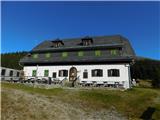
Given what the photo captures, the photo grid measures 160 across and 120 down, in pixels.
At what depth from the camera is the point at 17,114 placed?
12633mm

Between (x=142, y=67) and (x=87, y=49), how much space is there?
32633mm

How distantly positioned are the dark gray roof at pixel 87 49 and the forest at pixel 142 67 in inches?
401

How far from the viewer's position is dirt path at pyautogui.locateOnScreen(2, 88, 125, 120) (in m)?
12.6

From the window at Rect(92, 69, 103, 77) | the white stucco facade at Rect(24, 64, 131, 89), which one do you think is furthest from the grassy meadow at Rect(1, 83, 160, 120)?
the window at Rect(92, 69, 103, 77)

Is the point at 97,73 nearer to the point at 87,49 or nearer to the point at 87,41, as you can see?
the point at 87,49

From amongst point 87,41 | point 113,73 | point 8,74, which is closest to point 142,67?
point 87,41

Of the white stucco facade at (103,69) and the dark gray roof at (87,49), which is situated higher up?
the dark gray roof at (87,49)

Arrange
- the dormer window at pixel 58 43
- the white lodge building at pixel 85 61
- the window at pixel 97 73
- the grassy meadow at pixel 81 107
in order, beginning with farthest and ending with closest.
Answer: the dormer window at pixel 58 43 < the window at pixel 97 73 < the white lodge building at pixel 85 61 < the grassy meadow at pixel 81 107

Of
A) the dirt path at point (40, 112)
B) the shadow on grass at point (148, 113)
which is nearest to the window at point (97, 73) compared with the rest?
the shadow on grass at point (148, 113)

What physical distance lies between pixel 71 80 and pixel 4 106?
66.2 feet

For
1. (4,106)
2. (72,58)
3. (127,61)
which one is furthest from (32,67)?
(4,106)

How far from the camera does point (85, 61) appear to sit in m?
32.7

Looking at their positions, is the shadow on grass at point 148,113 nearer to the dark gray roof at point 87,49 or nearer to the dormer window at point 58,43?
the dark gray roof at point 87,49

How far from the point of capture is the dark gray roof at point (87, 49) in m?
31.8
